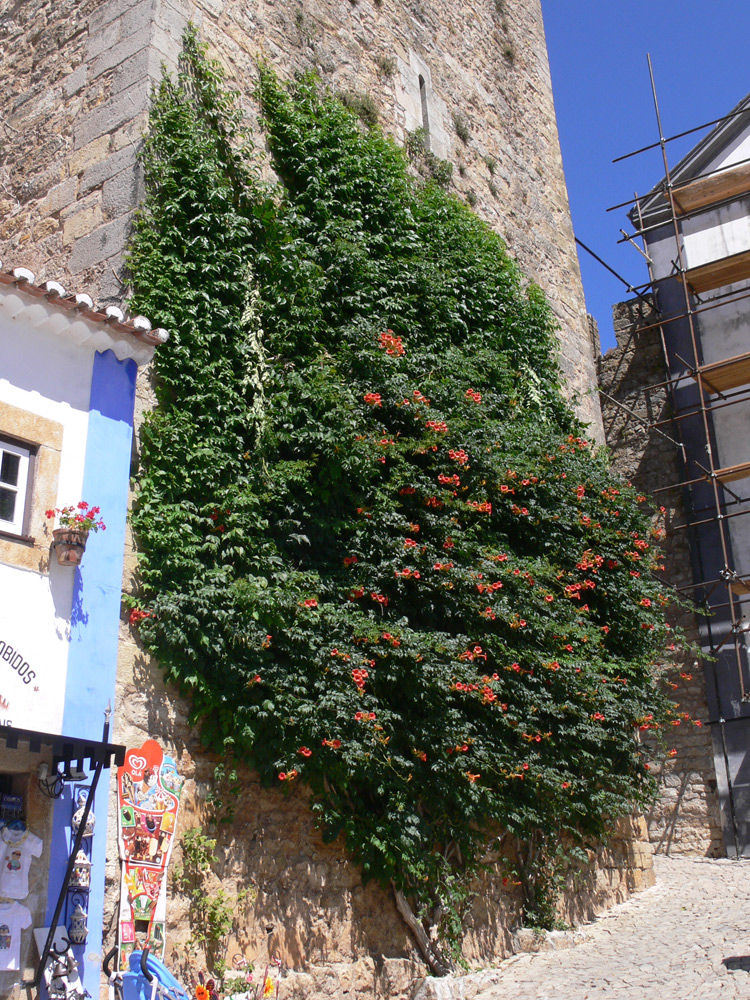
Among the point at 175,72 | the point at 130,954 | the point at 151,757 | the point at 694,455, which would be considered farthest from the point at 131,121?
the point at 694,455

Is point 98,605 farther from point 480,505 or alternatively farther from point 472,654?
point 480,505

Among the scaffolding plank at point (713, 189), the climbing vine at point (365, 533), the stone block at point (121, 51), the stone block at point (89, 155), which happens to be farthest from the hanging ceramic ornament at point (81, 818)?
the scaffolding plank at point (713, 189)

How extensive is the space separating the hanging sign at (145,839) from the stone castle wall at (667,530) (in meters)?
6.32

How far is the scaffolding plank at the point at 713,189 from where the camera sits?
1377 cm

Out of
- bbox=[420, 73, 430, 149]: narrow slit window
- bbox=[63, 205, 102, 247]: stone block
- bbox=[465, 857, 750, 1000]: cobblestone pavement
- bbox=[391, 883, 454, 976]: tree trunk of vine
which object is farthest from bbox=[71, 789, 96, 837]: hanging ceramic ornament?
bbox=[420, 73, 430, 149]: narrow slit window

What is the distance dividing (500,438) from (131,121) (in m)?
3.64

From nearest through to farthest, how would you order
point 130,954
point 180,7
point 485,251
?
point 130,954, point 180,7, point 485,251

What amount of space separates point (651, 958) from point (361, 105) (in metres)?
7.78

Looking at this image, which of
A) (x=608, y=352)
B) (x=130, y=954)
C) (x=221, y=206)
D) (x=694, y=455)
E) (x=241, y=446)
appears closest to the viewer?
(x=130, y=954)

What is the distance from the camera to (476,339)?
9.58m

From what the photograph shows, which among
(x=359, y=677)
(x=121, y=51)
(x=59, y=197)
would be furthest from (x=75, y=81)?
(x=359, y=677)

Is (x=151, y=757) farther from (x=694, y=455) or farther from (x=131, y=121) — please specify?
(x=694, y=455)

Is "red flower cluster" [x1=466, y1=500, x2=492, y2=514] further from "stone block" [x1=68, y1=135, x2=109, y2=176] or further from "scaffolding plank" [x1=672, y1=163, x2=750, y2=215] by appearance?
"scaffolding plank" [x1=672, y1=163, x2=750, y2=215]

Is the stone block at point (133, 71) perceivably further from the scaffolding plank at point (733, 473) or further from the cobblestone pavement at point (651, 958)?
the scaffolding plank at point (733, 473)
